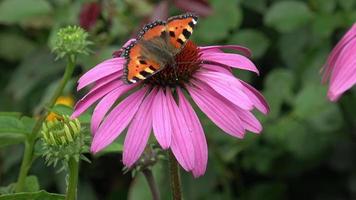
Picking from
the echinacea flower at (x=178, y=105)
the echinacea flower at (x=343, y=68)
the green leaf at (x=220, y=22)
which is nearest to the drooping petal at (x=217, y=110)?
the echinacea flower at (x=178, y=105)

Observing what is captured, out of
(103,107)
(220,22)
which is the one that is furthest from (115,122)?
(220,22)

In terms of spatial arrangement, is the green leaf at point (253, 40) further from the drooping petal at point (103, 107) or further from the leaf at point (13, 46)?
the drooping petal at point (103, 107)

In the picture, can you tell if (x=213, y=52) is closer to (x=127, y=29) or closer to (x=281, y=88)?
(x=281, y=88)

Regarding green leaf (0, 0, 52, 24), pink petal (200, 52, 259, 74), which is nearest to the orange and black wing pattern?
pink petal (200, 52, 259, 74)

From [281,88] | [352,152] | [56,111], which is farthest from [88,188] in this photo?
[56,111]

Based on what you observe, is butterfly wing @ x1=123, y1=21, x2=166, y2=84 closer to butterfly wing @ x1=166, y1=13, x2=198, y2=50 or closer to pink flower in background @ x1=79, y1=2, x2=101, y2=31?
butterfly wing @ x1=166, y1=13, x2=198, y2=50
